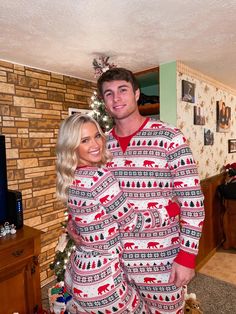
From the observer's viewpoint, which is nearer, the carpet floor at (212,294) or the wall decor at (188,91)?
the carpet floor at (212,294)

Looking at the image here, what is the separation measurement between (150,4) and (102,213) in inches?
52.5

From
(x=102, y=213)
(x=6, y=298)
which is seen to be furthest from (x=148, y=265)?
(x=6, y=298)

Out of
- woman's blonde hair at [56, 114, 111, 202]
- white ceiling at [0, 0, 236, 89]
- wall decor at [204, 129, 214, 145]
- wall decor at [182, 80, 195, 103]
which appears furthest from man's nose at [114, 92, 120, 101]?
wall decor at [204, 129, 214, 145]

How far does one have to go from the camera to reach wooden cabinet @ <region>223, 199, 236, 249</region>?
141 inches

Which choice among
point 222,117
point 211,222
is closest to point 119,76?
point 211,222

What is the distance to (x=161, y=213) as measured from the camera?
1.15 m

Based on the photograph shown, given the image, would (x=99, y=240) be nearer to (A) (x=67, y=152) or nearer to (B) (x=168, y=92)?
(A) (x=67, y=152)

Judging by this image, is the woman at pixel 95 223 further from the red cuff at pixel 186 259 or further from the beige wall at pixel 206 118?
the beige wall at pixel 206 118

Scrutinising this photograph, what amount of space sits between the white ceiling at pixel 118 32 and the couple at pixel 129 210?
0.63 m

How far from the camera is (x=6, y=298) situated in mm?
1819

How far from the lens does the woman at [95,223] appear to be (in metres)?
1.02

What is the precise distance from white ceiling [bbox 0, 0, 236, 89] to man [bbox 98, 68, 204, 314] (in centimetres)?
A: 68

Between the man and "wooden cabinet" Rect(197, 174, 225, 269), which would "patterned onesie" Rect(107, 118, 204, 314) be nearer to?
the man

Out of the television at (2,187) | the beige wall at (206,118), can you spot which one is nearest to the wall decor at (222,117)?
the beige wall at (206,118)
